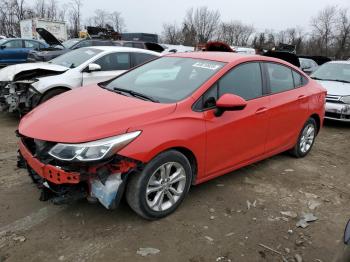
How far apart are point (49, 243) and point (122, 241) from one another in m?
0.63

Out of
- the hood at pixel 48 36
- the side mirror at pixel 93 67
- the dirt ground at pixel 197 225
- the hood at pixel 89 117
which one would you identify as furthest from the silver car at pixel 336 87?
the hood at pixel 48 36

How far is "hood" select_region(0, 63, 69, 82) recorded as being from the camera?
6.98 m

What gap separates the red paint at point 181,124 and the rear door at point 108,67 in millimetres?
3138

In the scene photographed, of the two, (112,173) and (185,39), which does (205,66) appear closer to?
(112,173)

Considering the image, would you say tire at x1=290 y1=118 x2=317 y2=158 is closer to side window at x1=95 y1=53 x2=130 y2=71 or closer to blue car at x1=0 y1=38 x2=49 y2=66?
side window at x1=95 y1=53 x2=130 y2=71

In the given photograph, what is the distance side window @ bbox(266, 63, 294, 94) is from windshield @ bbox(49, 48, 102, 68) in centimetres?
430

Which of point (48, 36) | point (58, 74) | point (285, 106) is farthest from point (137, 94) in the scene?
point (48, 36)

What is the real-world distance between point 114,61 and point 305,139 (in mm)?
4395

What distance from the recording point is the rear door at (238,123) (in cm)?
381

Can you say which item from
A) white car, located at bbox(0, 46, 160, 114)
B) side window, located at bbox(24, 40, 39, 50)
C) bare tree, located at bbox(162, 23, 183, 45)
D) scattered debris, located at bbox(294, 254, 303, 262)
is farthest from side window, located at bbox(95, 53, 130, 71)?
bare tree, located at bbox(162, 23, 183, 45)

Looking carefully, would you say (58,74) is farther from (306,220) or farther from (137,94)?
(306,220)

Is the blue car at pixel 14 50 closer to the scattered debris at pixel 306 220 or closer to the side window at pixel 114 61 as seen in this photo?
the side window at pixel 114 61

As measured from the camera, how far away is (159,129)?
3.32m

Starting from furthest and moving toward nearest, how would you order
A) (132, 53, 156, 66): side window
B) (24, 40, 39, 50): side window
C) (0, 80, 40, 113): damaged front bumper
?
(24, 40, 39, 50): side window → (132, 53, 156, 66): side window → (0, 80, 40, 113): damaged front bumper
